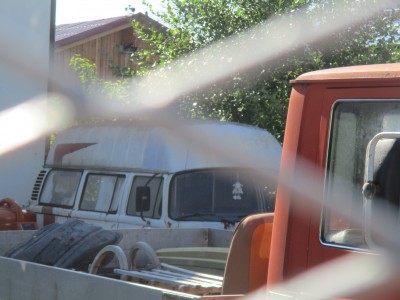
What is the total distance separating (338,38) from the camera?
1270 centimetres

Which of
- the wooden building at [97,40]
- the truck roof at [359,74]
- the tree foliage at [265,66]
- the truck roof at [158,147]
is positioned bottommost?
the truck roof at [158,147]

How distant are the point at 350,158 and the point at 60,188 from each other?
27.4 ft

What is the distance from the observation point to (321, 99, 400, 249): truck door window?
3205 millimetres

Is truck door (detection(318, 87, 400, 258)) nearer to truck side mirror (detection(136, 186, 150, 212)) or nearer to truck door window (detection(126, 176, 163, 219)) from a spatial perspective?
truck door window (detection(126, 176, 163, 219))

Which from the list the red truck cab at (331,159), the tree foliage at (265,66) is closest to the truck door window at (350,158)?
the red truck cab at (331,159)

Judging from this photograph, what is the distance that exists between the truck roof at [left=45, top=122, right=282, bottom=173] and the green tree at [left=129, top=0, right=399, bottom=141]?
2.30m

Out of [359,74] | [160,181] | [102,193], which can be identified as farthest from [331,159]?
[102,193]

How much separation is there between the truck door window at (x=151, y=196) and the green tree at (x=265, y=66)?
330 cm

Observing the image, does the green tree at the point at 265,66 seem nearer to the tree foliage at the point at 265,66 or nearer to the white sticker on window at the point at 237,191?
the tree foliage at the point at 265,66

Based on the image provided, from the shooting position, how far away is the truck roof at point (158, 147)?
31.9 ft

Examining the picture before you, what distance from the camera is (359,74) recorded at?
10.9ft

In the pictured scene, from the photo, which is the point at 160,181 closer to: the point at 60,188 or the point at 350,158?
the point at 60,188

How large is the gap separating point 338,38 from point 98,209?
4.64 metres

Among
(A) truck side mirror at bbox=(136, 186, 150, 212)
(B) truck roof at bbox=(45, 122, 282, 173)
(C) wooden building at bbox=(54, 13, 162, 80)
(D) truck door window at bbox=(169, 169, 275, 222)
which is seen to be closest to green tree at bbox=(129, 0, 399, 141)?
(B) truck roof at bbox=(45, 122, 282, 173)
